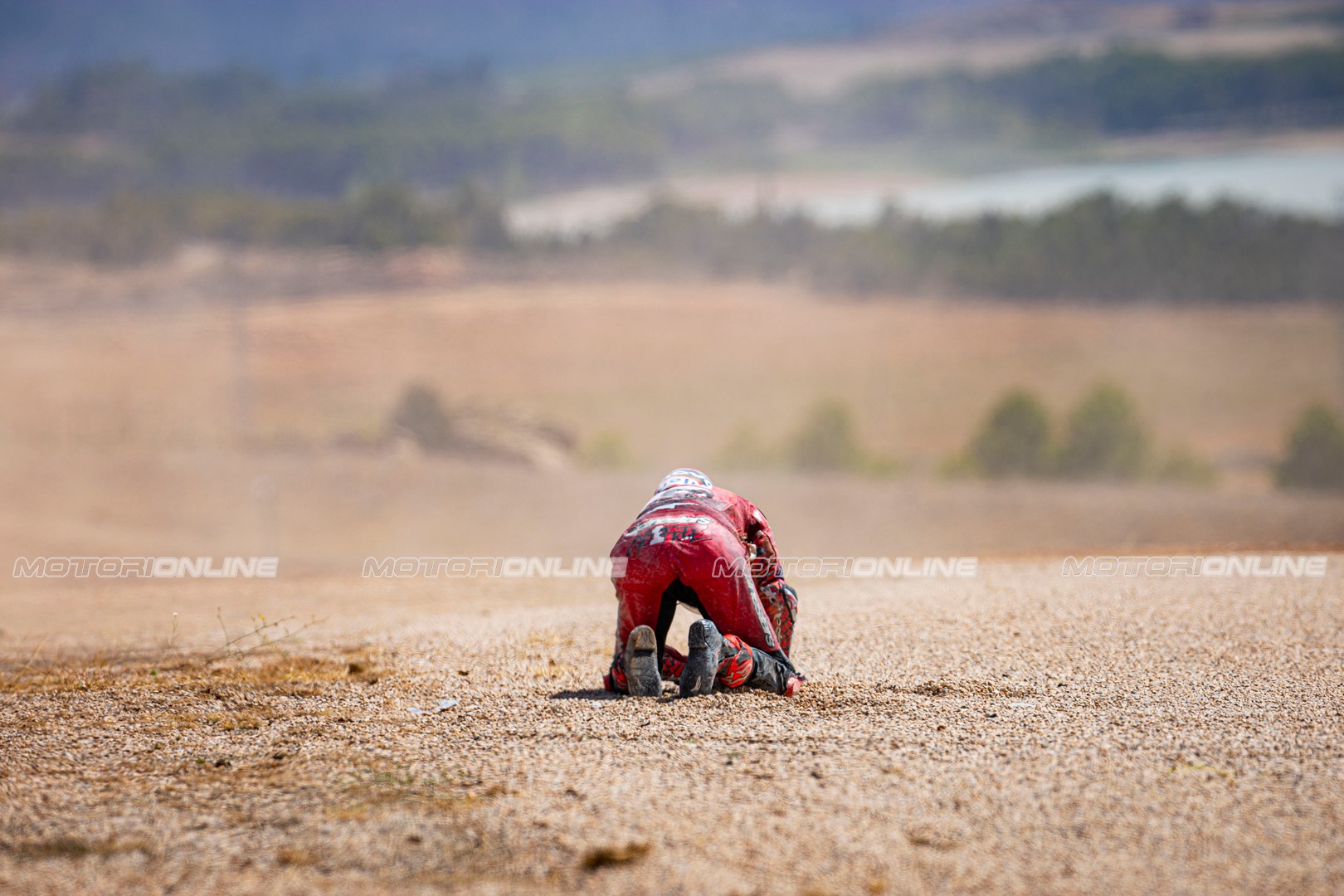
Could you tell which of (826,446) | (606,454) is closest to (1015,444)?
(826,446)

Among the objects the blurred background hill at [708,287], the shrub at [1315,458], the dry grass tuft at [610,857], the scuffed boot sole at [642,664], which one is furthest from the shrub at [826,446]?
the dry grass tuft at [610,857]

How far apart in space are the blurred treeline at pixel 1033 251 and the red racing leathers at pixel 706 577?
4594 centimetres

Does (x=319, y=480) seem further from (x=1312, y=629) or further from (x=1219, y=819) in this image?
(x=1219, y=819)

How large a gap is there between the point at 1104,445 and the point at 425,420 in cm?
1626

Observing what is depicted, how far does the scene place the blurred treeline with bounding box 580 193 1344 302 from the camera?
1884 inches

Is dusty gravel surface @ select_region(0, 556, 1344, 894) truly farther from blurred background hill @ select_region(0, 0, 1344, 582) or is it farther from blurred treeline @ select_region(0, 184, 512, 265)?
blurred treeline @ select_region(0, 184, 512, 265)

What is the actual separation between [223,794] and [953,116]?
196 feet

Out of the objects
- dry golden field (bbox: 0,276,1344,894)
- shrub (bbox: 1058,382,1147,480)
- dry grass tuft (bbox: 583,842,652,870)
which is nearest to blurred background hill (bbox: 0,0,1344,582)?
shrub (bbox: 1058,382,1147,480)

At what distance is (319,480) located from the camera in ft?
81.3

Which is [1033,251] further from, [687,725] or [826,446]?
[687,725]

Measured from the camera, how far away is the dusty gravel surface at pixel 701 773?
13.0ft

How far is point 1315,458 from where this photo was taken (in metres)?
25.2

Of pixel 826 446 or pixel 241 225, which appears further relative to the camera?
pixel 241 225

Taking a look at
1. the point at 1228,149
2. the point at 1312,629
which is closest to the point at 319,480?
the point at 1312,629
